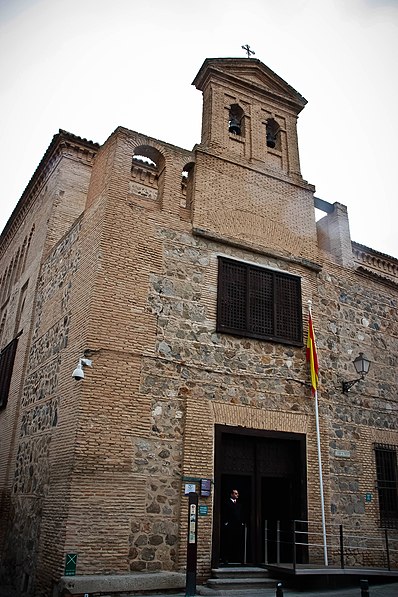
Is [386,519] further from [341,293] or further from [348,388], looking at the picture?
[341,293]

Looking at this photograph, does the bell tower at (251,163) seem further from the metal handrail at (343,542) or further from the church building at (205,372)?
the metal handrail at (343,542)

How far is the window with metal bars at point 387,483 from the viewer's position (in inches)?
467

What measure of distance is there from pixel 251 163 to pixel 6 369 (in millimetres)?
9548

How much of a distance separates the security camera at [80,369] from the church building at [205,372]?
0.04 m

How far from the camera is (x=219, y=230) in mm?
11648

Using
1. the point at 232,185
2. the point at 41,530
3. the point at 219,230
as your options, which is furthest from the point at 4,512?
the point at 232,185

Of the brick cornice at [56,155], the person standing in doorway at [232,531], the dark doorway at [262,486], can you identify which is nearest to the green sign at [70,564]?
the dark doorway at [262,486]

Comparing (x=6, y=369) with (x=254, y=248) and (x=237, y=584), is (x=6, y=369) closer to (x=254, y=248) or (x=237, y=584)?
(x=254, y=248)

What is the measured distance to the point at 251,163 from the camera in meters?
12.9

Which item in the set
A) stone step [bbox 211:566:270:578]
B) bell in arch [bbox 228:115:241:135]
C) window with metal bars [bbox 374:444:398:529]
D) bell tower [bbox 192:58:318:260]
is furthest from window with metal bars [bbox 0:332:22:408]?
window with metal bars [bbox 374:444:398:529]

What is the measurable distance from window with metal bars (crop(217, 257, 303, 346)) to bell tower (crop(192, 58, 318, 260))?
71 centimetres

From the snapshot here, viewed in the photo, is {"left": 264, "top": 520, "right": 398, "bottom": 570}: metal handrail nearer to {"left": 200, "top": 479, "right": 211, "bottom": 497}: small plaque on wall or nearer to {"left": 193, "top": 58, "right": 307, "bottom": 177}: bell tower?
{"left": 200, "top": 479, "right": 211, "bottom": 497}: small plaque on wall

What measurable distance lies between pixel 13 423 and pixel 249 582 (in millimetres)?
7365

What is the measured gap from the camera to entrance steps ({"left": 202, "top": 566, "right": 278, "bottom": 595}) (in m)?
8.65
